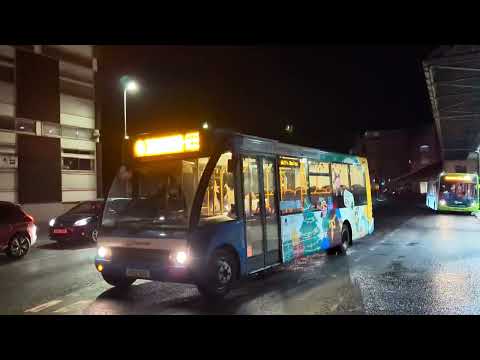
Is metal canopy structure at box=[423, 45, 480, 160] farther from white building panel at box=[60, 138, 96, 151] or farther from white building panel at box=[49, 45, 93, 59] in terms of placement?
white building panel at box=[49, 45, 93, 59]

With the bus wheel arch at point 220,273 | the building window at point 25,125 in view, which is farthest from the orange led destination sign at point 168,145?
the building window at point 25,125

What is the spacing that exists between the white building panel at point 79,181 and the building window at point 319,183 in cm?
2045

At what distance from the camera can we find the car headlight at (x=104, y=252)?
757cm

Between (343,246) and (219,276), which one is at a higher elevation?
(219,276)

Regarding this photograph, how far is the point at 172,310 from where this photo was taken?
673 cm

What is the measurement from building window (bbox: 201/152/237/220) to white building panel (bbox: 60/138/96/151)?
73.1ft

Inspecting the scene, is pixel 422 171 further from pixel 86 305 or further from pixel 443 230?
pixel 86 305

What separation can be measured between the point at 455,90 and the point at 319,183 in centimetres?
1281

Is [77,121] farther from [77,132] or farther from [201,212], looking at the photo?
[201,212]

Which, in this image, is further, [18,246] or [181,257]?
[18,246]

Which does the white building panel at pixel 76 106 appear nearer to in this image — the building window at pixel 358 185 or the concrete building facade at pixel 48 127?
the concrete building facade at pixel 48 127

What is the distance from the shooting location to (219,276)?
739 centimetres

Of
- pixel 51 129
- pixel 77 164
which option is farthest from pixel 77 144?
pixel 51 129
